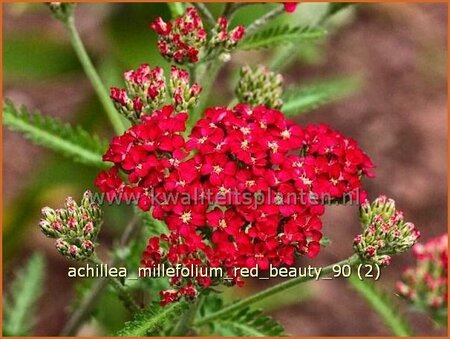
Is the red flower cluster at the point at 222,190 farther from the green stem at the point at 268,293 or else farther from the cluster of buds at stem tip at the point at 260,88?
the cluster of buds at stem tip at the point at 260,88

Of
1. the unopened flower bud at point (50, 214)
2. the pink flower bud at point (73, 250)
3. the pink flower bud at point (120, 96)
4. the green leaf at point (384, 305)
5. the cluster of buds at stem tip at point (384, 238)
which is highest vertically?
the pink flower bud at point (120, 96)

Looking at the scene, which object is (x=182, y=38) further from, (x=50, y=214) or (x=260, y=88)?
(x=50, y=214)

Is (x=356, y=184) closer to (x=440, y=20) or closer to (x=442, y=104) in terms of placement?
(x=442, y=104)

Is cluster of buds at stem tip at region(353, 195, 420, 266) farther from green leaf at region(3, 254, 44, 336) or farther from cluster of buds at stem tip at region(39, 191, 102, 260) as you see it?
green leaf at region(3, 254, 44, 336)

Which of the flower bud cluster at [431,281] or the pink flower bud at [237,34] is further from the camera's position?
the flower bud cluster at [431,281]

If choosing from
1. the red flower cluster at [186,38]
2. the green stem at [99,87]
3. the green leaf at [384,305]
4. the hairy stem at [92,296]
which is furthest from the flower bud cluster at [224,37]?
the green leaf at [384,305]

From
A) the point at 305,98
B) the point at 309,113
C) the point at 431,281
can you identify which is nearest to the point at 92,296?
the point at 305,98

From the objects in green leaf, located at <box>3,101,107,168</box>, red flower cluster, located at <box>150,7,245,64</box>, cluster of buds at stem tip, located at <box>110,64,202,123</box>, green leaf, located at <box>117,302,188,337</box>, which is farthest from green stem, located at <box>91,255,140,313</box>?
red flower cluster, located at <box>150,7,245,64</box>
